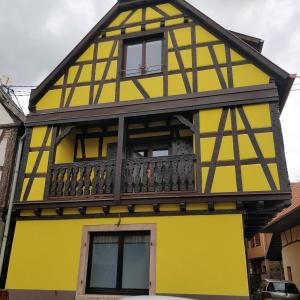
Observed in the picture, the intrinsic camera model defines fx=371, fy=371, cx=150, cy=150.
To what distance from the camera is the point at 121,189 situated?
30.8 ft

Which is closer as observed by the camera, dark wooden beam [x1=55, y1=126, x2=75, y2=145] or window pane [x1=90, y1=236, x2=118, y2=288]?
window pane [x1=90, y1=236, x2=118, y2=288]

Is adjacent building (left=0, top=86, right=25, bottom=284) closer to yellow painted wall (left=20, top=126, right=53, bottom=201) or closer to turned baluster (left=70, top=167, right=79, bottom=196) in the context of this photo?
yellow painted wall (left=20, top=126, right=53, bottom=201)

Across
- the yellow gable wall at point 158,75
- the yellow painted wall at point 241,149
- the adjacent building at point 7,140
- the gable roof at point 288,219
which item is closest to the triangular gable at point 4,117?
the adjacent building at point 7,140

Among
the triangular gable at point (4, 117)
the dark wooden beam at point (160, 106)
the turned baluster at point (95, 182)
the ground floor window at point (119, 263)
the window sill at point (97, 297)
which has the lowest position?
the window sill at point (97, 297)

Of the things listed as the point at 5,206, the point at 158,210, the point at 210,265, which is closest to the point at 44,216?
the point at 5,206

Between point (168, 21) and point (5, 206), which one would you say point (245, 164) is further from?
point (5, 206)

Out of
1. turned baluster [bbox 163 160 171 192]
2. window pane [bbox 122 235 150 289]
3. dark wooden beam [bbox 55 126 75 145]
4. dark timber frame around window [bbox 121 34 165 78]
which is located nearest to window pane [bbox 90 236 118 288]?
window pane [bbox 122 235 150 289]

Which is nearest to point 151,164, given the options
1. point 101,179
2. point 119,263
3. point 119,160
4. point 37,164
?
point 119,160

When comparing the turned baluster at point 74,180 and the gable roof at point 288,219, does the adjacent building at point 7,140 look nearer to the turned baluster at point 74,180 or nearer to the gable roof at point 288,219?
the turned baluster at point 74,180

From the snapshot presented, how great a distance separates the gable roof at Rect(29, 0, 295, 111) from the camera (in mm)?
9500

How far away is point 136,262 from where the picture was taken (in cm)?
913

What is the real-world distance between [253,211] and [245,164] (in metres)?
1.26

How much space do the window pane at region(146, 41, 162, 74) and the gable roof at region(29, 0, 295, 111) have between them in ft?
4.33

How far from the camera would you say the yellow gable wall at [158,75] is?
9.91 m
